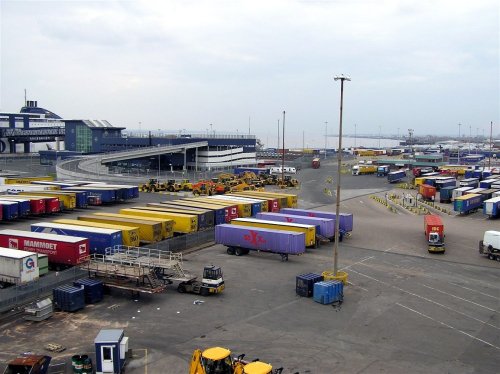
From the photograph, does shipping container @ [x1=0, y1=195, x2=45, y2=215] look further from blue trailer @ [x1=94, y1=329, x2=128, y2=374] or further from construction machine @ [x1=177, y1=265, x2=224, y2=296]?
blue trailer @ [x1=94, y1=329, x2=128, y2=374]

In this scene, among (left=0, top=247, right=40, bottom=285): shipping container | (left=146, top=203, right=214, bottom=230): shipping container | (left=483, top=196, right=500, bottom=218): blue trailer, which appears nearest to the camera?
(left=0, top=247, right=40, bottom=285): shipping container

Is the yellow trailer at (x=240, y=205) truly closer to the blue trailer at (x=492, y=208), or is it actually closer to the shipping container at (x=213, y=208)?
the shipping container at (x=213, y=208)

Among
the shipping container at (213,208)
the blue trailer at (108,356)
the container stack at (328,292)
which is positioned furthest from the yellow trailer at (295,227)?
the blue trailer at (108,356)

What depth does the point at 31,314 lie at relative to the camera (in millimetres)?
28328

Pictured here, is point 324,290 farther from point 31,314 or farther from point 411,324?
point 31,314

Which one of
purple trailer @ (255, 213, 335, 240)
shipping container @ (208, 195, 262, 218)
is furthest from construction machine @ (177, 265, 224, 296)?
shipping container @ (208, 195, 262, 218)

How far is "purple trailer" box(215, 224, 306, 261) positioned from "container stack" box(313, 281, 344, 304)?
1019 cm

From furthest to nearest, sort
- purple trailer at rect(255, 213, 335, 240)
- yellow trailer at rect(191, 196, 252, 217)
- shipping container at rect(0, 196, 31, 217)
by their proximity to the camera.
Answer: yellow trailer at rect(191, 196, 252, 217), shipping container at rect(0, 196, 31, 217), purple trailer at rect(255, 213, 335, 240)

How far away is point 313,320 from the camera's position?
29.1m

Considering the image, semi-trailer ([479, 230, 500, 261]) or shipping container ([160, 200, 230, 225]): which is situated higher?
shipping container ([160, 200, 230, 225])

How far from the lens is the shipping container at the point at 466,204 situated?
70.3m

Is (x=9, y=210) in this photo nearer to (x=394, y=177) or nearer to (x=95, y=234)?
(x=95, y=234)

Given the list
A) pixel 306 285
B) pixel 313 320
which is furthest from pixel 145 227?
pixel 313 320

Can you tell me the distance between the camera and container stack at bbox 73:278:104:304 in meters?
31.3
